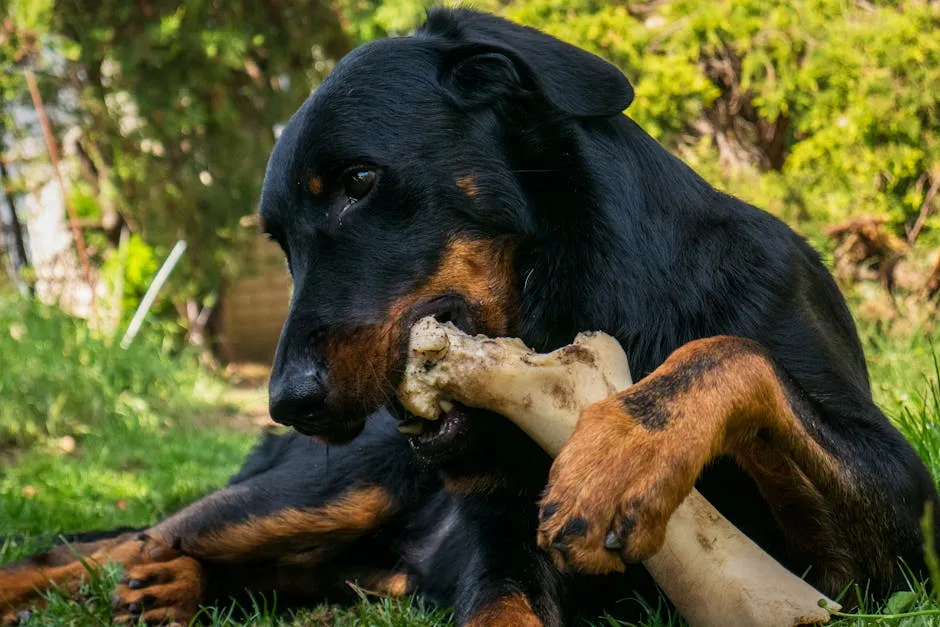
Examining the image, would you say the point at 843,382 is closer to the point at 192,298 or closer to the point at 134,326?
the point at 134,326

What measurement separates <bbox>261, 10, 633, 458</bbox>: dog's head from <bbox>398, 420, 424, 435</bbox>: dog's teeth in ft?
0.11

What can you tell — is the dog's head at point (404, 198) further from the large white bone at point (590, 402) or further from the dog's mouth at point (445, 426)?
the large white bone at point (590, 402)

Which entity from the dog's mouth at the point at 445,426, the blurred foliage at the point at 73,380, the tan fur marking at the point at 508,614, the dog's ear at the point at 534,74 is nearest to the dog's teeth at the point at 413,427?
the dog's mouth at the point at 445,426

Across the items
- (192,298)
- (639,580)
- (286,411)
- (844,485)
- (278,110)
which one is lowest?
(192,298)

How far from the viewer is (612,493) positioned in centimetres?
207

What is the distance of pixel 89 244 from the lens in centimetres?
1269

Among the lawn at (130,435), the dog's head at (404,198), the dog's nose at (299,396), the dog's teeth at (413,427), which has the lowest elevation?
the lawn at (130,435)

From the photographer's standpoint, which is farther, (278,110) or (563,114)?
(278,110)

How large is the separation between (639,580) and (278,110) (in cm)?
1130

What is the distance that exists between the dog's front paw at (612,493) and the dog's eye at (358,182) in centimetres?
93

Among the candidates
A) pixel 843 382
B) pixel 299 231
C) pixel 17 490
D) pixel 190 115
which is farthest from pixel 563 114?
pixel 190 115

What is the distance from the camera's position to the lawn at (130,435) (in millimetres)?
3361

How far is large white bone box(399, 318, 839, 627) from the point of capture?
2.28 metres

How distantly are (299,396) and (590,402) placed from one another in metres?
0.71
